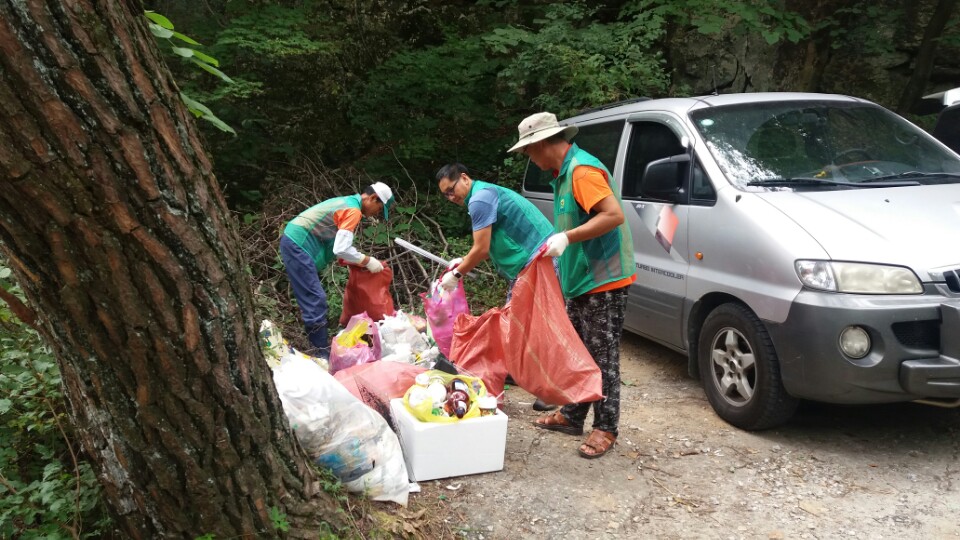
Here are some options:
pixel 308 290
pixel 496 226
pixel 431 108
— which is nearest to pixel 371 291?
pixel 308 290

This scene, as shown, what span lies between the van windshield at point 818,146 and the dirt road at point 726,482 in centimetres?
138

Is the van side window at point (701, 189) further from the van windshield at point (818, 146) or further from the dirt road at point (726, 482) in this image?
the dirt road at point (726, 482)

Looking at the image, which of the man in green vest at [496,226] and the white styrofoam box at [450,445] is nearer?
the white styrofoam box at [450,445]

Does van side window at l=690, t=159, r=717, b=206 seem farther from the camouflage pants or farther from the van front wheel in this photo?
Answer: the camouflage pants

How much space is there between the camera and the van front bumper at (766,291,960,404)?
3.36m

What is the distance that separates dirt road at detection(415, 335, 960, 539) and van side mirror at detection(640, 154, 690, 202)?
4.39 feet

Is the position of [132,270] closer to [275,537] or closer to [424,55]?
[275,537]

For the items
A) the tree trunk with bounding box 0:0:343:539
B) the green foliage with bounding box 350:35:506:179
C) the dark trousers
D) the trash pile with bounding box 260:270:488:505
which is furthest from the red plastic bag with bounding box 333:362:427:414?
the green foliage with bounding box 350:35:506:179

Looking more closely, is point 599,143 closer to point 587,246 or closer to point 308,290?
point 587,246

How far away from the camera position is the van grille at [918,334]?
11.2ft

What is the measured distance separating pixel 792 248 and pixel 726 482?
3.92ft

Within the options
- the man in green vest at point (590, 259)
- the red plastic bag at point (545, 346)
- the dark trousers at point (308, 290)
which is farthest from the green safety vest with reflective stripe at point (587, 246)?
the dark trousers at point (308, 290)

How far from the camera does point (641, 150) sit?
5.12 m

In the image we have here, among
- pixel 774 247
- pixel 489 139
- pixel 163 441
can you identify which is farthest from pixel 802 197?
pixel 489 139
